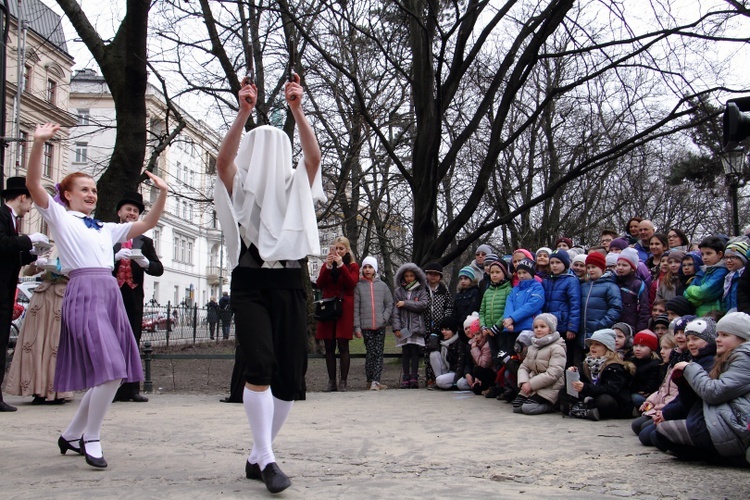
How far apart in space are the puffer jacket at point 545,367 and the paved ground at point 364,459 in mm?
324

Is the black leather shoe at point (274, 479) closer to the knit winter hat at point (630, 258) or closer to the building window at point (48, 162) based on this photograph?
the knit winter hat at point (630, 258)

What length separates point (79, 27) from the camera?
38.2ft

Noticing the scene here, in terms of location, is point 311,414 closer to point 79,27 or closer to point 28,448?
point 28,448

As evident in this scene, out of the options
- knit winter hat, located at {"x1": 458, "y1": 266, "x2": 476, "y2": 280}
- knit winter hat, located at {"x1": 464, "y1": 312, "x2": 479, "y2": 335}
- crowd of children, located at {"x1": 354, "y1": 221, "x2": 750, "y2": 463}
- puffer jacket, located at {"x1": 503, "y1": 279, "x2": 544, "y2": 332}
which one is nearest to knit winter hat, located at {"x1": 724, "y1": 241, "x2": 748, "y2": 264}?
crowd of children, located at {"x1": 354, "y1": 221, "x2": 750, "y2": 463}

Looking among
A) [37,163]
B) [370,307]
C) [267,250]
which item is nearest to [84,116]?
[370,307]

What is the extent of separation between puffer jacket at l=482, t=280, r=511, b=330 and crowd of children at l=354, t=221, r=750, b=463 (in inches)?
0.6

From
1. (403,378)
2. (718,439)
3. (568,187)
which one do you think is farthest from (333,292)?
(568,187)

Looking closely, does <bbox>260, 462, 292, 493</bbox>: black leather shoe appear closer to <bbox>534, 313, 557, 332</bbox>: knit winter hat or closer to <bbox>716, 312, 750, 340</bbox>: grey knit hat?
<bbox>716, 312, 750, 340</bbox>: grey knit hat

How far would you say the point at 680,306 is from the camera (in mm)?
7059

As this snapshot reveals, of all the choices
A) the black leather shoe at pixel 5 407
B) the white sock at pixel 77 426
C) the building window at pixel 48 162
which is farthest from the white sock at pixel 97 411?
the building window at pixel 48 162

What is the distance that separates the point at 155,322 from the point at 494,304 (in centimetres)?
1185

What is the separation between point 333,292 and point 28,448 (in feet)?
17.3

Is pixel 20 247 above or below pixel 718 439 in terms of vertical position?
above

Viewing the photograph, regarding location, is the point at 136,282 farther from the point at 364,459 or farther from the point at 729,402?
the point at 729,402
